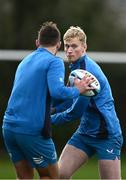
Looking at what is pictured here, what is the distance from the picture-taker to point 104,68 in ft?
43.3

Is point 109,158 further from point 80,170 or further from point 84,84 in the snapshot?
point 80,170

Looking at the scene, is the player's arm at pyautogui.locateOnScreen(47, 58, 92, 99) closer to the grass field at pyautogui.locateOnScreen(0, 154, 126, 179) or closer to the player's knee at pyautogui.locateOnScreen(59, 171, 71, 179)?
the player's knee at pyautogui.locateOnScreen(59, 171, 71, 179)

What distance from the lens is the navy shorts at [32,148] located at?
26.2 ft

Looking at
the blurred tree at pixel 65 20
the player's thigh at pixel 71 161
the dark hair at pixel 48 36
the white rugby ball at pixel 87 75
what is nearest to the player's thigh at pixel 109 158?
the player's thigh at pixel 71 161

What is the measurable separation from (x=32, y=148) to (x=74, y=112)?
2.52 feet

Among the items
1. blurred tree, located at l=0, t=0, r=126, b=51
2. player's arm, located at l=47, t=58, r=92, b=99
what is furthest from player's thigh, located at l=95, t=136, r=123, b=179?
blurred tree, located at l=0, t=0, r=126, b=51

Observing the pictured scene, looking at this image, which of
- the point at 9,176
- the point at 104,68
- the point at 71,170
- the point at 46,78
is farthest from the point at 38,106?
the point at 104,68

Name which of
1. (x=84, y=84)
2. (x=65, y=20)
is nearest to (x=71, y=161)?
(x=84, y=84)

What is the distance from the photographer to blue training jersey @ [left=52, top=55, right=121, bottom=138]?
844 centimetres

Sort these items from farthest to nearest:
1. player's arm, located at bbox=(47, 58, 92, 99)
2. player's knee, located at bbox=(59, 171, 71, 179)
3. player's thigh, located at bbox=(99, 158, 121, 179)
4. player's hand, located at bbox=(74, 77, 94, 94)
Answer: player's knee, located at bbox=(59, 171, 71, 179) < player's thigh, located at bbox=(99, 158, 121, 179) < player's hand, located at bbox=(74, 77, 94, 94) < player's arm, located at bbox=(47, 58, 92, 99)

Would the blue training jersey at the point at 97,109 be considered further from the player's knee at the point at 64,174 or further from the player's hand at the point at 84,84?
the player's knee at the point at 64,174

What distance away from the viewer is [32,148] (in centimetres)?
800

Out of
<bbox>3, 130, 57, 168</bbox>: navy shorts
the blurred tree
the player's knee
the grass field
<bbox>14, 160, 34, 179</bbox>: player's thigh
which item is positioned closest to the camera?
<bbox>3, 130, 57, 168</bbox>: navy shorts

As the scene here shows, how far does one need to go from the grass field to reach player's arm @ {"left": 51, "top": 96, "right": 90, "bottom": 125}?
3.32m
